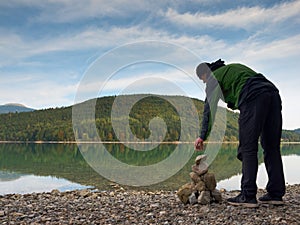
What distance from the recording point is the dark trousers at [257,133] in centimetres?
558

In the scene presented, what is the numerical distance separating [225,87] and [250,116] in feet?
2.12

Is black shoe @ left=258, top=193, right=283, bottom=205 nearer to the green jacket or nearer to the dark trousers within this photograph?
the dark trousers

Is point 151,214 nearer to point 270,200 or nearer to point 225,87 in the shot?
point 270,200

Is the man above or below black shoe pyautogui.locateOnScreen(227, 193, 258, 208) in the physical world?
above

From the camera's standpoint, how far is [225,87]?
5.93m

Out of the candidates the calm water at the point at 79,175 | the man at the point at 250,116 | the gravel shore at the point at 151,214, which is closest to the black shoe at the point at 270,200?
the man at the point at 250,116

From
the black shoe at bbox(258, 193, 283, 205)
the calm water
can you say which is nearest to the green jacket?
the black shoe at bbox(258, 193, 283, 205)

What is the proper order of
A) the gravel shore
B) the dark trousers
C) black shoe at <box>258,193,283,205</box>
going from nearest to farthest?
the gravel shore, the dark trousers, black shoe at <box>258,193,283,205</box>

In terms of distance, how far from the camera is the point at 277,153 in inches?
238

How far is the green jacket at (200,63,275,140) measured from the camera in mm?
5836

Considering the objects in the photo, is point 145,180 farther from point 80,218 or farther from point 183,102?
point 80,218

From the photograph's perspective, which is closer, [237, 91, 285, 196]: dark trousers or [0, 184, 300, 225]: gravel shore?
[0, 184, 300, 225]: gravel shore

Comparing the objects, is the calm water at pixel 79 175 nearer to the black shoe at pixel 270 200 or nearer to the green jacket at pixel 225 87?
the black shoe at pixel 270 200

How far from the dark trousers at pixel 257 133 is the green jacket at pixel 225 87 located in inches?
10.3
